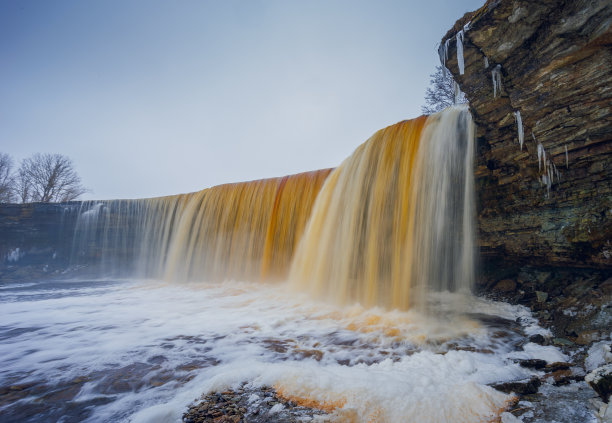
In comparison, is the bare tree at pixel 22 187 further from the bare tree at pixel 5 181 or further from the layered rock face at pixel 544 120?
the layered rock face at pixel 544 120

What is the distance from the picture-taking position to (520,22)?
3914 millimetres

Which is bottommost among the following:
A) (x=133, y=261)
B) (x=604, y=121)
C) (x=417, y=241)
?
(x=133, y=261)

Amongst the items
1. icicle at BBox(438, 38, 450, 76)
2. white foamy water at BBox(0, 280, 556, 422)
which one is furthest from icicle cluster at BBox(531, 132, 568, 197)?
white foamy water at BBox(0, 280, 556, 422)

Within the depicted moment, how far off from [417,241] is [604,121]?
11.0ft

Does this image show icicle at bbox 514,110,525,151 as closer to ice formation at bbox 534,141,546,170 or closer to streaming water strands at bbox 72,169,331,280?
ice formation at bbox 534,141,546,170

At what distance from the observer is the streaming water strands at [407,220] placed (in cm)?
576

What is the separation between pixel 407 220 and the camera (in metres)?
6.00

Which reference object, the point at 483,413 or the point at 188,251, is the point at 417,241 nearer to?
the point at 483,413

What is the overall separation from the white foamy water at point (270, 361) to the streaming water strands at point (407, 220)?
0.79 metres

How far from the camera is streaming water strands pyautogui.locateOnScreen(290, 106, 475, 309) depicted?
576 centimetres

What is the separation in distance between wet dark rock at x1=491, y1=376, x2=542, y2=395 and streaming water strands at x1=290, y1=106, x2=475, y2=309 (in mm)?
3266

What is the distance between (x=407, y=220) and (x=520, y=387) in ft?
13.1

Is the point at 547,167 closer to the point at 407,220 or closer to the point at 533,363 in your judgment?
the point at 407,220

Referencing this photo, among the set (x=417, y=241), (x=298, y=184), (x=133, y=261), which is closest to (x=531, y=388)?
(x=417, y=241)
